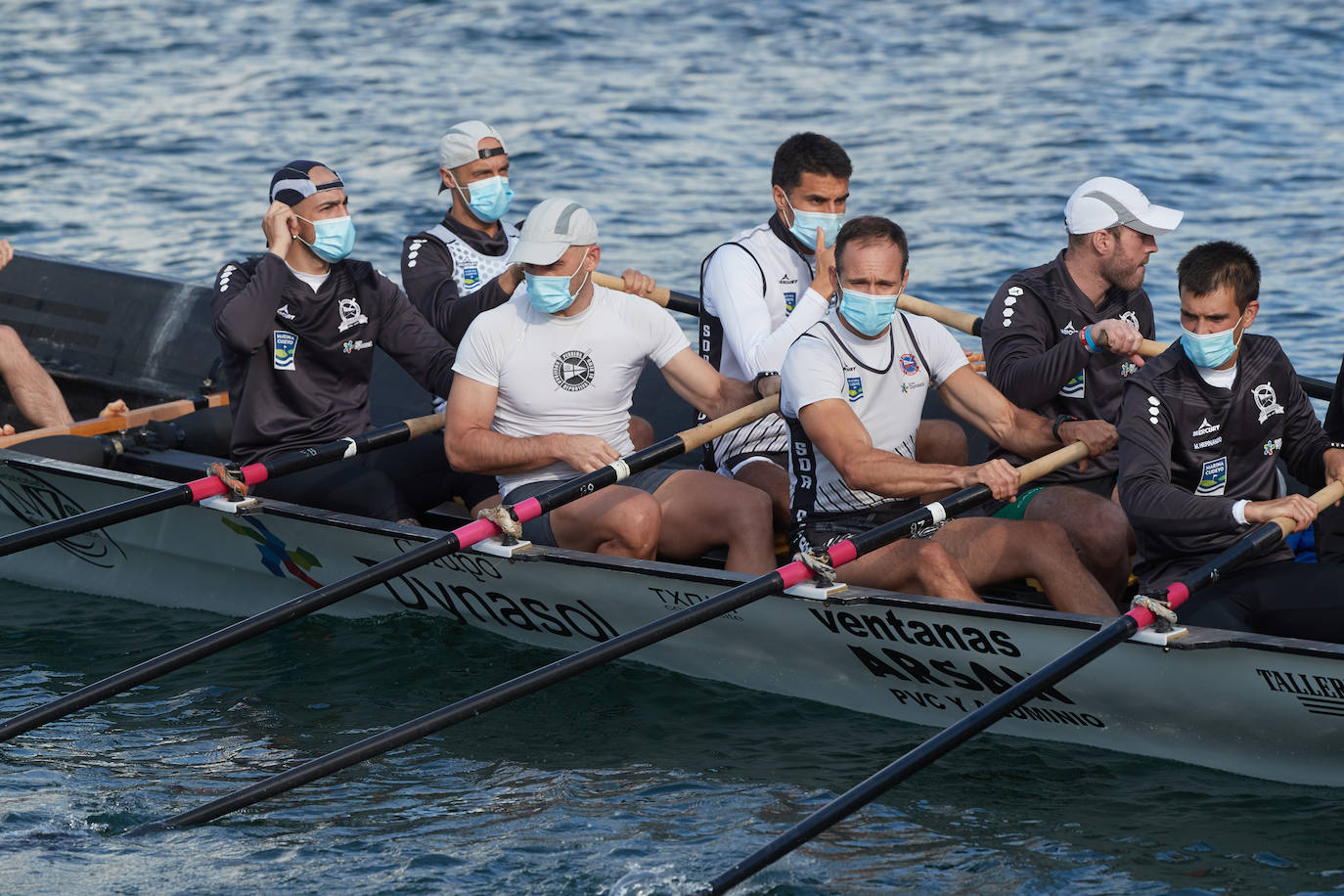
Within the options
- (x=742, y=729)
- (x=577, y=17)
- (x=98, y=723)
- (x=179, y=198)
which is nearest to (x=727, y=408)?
(x=742, y=729)

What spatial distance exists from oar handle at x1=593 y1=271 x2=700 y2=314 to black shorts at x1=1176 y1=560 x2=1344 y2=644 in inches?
116

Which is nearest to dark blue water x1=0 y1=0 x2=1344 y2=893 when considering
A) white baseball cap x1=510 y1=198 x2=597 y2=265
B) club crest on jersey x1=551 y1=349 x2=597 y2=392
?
club crest on jersey x1=551 y1=349 x2=597 y2=392

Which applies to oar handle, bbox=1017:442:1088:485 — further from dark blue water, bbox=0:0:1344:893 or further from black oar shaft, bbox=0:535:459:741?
black oar shaft, bbox=0:535:459:741

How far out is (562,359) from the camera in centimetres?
648

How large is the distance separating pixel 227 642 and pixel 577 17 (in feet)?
56.1

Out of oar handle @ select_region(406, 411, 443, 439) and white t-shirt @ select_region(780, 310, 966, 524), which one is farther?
oar handle @ select_region(406, 411, 443, 439)

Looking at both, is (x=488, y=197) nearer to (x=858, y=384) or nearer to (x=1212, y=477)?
(x=858, y=384)

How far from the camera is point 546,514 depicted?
658cm

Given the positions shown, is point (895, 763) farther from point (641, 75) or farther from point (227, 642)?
point (641, 75)

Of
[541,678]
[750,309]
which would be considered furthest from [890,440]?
[541,678]

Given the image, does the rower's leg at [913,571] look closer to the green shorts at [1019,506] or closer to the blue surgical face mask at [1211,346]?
the green shorts at [1019,506]

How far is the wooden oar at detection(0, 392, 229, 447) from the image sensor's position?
7.93m

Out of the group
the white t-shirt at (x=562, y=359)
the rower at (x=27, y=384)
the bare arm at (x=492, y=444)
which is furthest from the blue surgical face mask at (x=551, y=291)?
the rower at (x=27, y=384)

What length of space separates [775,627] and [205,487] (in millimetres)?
2295
